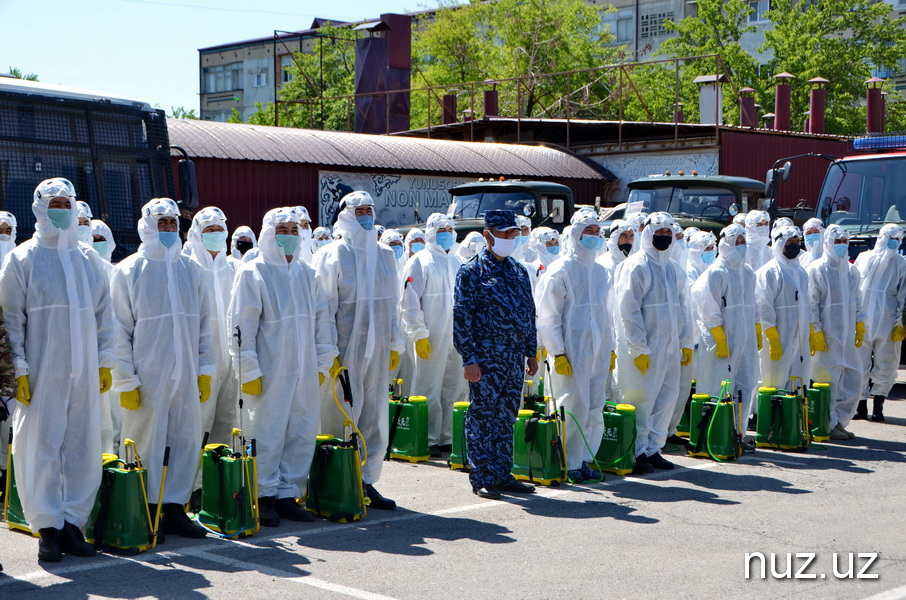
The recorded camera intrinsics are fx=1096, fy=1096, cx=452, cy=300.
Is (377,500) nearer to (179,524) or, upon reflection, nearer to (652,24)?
(179,524)

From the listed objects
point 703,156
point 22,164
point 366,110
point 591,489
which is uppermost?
point 366,110

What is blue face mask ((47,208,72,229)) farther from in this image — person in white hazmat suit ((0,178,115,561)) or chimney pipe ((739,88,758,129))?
chimney pipe ((739,88,758,129))

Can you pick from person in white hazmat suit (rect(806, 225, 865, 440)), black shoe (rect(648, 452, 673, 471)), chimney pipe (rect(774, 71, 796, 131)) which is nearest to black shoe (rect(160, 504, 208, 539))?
black shoe (rect(648, 452, 673, 471))

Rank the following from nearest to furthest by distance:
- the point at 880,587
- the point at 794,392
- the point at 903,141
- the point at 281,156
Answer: the point at 880,587, the point at 794,392, the point at 903,141, the point at 281,156

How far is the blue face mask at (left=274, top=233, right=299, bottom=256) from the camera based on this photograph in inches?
283

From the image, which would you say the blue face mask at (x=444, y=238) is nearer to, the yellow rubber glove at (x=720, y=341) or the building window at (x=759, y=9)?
the yellow rubber glove at (x=720, y=341)

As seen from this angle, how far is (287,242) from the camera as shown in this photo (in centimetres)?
720

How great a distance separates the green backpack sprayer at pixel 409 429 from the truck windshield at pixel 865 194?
7.63 metres

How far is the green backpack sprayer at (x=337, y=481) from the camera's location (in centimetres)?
716

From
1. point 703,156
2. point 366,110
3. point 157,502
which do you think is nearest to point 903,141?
point 703,156

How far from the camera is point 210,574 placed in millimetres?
5852

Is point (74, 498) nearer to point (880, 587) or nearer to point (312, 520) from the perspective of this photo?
point (312, 520)

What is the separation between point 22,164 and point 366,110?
71.2ft

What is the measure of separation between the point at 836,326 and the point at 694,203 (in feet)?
17.6
